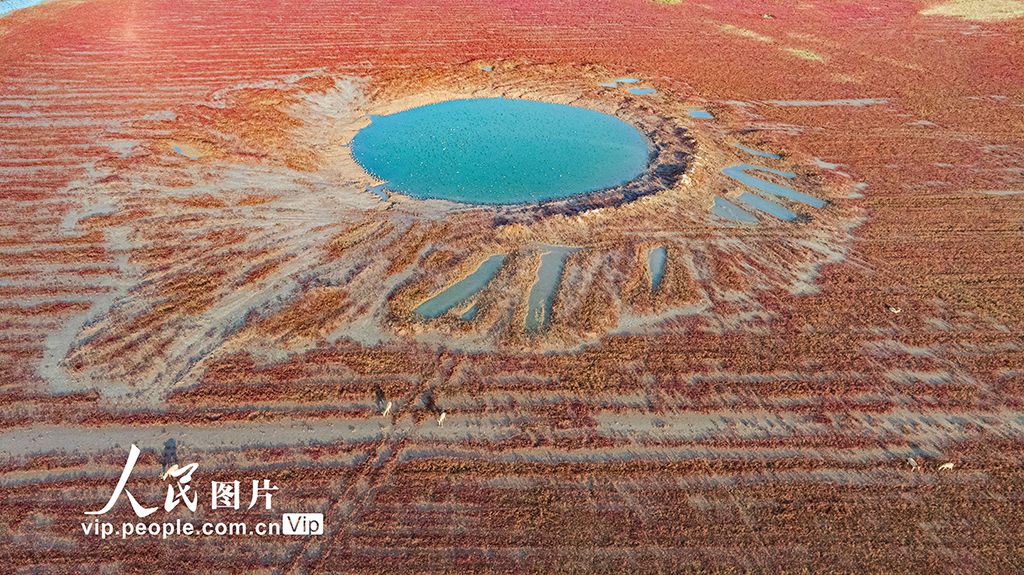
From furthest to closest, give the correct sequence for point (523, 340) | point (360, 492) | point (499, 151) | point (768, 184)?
point (499, 151) → point (768, 184) → point (523, 340) → point (360, 492)

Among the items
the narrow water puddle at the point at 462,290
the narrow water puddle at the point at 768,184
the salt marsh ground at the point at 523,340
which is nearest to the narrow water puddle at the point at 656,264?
the salt marsh ground at the point at 523,340

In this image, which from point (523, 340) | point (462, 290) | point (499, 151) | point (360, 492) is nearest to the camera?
point (360, 492)

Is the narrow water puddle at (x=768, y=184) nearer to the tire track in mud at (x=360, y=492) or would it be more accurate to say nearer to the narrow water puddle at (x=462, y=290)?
the narrow water puddle at (x=462, y=290)

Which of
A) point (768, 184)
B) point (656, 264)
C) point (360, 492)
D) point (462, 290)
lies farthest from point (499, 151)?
point (360, 492)

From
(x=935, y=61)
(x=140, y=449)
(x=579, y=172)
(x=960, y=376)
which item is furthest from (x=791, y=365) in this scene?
(x=935, y=61)

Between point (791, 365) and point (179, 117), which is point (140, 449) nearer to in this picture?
point (791, 365)

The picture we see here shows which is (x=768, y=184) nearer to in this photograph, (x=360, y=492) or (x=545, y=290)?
(x=545, y=290)

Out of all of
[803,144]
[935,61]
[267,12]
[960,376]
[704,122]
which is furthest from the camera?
[267,12]

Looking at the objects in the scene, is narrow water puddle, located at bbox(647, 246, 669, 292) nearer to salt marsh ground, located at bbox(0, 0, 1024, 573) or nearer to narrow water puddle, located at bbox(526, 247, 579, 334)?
salt marsh ground, located at bbox(0, 0, 1024, 573)
